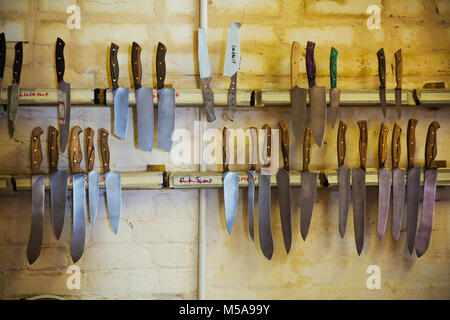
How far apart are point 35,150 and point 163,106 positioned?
1.41 ft

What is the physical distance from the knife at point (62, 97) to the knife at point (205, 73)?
425 mm

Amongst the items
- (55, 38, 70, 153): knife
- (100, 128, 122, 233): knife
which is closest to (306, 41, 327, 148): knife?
(100, 128, 122, 233): knife

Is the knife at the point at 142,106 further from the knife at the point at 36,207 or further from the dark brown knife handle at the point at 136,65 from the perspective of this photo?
the knife at the point at 36,207

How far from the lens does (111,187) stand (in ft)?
4.09

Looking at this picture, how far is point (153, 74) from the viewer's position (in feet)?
4.48

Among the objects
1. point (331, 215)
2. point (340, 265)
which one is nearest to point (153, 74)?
point (331, 215)

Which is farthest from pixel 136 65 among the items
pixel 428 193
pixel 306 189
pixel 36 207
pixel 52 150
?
pixel 428 193

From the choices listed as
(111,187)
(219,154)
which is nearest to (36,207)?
(111,187)

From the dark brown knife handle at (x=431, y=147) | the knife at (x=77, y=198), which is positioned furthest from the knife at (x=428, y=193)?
the knife at (x=77, y=198)

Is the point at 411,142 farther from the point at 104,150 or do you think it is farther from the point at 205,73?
the point at 104,150

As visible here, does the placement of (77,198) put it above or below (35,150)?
below

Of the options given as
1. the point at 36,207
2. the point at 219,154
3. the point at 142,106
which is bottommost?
the point at 36,207

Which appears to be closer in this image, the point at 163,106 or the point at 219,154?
the point at 163,106

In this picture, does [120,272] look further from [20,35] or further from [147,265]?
[20,35]
